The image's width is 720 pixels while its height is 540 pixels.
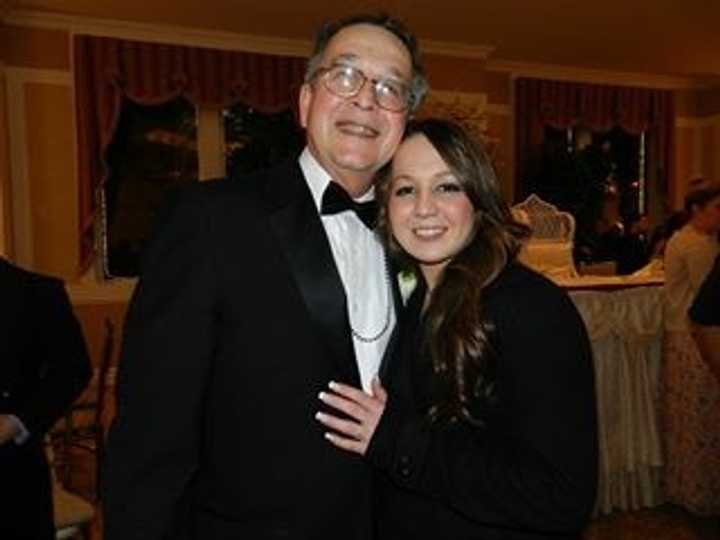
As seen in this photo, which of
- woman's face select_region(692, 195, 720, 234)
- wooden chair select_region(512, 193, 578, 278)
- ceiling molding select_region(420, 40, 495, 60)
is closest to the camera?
woman's face select_region(692, 195, 720, 234)

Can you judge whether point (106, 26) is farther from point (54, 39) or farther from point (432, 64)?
point (432, 64)

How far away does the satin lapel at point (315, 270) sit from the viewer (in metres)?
1.29

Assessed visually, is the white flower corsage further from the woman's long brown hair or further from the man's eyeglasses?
the man's eyeglasses

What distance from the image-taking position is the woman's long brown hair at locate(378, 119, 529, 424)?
4.49 ft

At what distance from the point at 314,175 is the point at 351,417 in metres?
0.47

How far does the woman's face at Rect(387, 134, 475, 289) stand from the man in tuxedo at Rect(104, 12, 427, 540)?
135mm

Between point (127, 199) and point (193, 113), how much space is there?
38.2 inches

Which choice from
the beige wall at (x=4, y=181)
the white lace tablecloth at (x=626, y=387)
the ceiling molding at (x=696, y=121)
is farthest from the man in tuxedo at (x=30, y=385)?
the ceiling molding at (x=696, y=121)

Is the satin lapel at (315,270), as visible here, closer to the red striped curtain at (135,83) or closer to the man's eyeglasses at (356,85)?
the man's eyeglasses at (356,85)

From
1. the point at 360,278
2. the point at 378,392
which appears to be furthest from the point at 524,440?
the point at 360,278

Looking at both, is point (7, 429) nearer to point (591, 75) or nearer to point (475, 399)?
point (475, 399)

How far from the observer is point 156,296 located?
122 cm

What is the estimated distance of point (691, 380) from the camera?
357cm

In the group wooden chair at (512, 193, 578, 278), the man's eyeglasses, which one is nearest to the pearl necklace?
the man's eyeglasses
